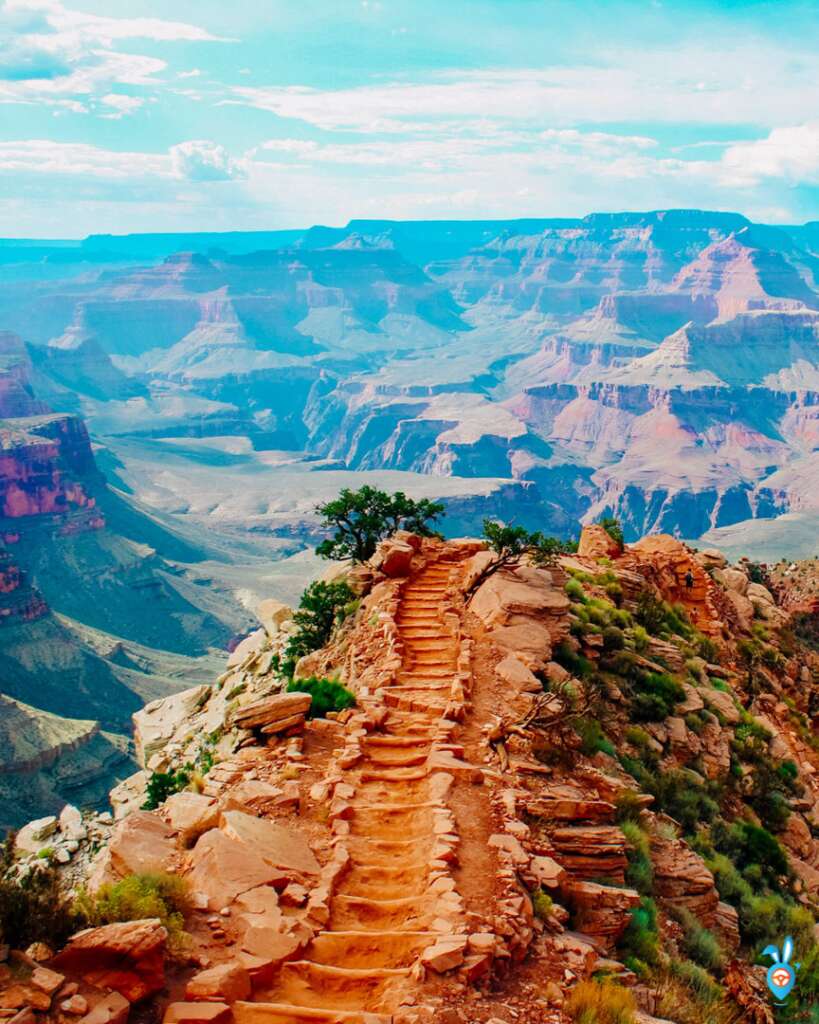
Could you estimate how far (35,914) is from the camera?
8.29 meters

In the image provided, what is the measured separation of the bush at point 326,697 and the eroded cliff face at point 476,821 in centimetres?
33

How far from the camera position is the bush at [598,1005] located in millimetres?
8734

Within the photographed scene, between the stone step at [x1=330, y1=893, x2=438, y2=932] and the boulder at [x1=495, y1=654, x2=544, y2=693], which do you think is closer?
the stone step at [x1=330, y1=893, x2=438, y2=932]

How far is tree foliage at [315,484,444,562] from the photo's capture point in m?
30.4

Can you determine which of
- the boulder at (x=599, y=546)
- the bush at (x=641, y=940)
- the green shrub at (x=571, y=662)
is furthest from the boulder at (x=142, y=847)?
the boulder at (x=599, y=546)

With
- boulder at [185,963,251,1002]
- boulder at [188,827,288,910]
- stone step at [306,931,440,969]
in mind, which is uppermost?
boulder at [185,963,251,1002]

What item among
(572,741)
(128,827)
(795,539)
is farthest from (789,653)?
(795,539)

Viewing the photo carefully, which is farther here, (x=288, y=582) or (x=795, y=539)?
(x=795, y=539)

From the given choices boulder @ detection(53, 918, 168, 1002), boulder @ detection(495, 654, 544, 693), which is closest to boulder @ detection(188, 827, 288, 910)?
boulder @ detection(53, 918, 168, 1002)

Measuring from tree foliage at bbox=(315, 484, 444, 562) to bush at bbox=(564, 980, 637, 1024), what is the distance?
69.1 feet

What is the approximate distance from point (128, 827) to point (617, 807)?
743 centimetres

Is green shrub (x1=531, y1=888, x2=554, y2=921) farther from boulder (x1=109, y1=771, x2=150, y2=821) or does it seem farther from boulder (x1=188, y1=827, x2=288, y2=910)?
boulder (x1=109, y1=771, x2=150, y2=821)

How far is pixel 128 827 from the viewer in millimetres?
11727

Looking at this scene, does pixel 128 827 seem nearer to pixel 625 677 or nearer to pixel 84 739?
pixel 625 677
